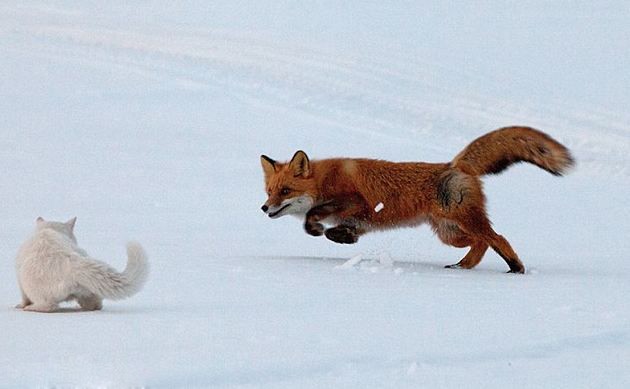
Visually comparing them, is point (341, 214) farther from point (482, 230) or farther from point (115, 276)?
point (115, 276)

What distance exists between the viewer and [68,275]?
5.71 metres

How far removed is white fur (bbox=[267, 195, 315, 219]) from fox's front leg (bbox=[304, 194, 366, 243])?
8 cm

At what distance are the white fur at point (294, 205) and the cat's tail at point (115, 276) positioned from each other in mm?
2818

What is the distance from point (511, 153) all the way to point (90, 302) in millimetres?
3705

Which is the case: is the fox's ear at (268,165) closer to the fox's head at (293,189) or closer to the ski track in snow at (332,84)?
the fox's head at (293,189)

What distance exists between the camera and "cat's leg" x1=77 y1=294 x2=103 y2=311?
587cm

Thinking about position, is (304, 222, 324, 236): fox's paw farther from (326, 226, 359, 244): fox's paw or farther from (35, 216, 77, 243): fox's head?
(35, 216, 77, 243): fox's head

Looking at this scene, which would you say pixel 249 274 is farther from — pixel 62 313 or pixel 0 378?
pixel 0 378

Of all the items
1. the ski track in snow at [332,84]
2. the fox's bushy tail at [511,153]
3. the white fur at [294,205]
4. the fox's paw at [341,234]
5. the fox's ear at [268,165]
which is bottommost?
the fox's paw at [341,234]

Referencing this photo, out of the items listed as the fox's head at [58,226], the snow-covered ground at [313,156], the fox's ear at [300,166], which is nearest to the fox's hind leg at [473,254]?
the snow-covered ground at [313,156]

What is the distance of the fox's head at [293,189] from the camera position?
8508 millimetres

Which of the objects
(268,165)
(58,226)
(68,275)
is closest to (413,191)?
(268,165)

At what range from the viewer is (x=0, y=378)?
4398mm

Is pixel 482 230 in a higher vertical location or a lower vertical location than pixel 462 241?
higher
